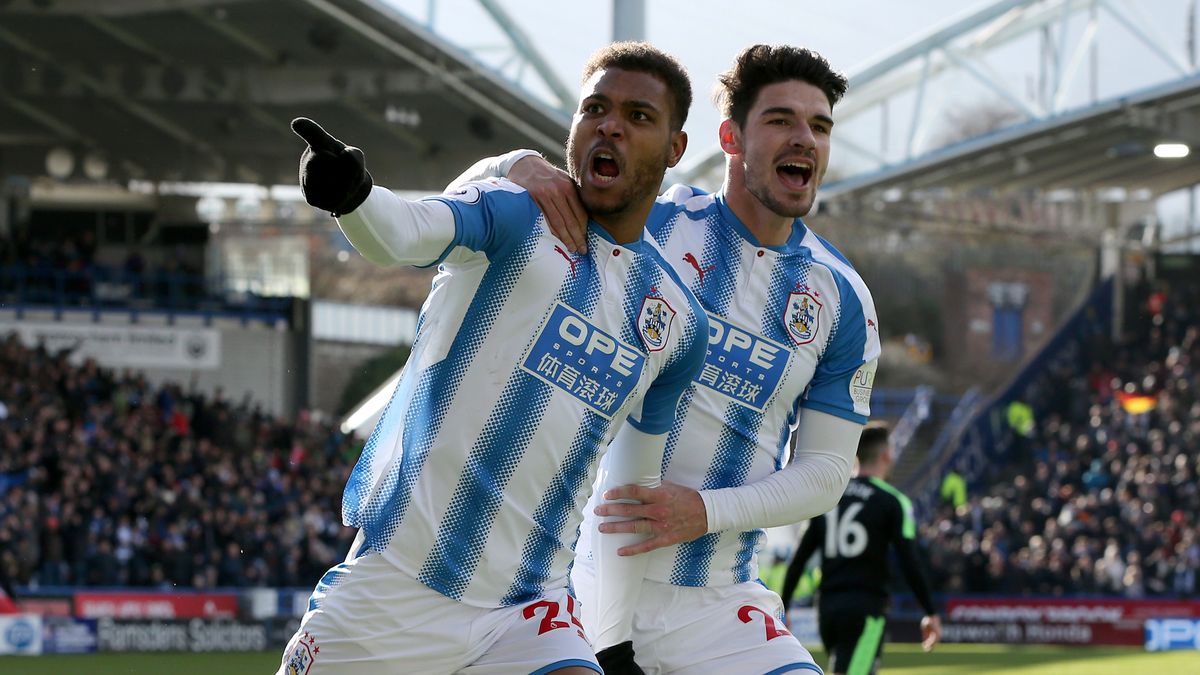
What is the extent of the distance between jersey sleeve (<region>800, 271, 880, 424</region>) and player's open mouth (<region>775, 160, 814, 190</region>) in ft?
1.12

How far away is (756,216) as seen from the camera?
5.01 metres

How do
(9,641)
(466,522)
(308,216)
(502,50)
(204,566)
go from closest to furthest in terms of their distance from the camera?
(466,522) < (9,641) < (204,566) < (502,50) < (308,216)

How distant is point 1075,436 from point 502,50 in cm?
1471

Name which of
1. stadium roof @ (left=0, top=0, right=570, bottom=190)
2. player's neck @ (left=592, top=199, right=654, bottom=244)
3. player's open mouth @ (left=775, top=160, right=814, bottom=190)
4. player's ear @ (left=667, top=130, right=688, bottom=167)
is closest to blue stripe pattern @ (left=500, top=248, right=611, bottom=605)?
player's neck @ (left=592, top=199, right=654, bottom=244)

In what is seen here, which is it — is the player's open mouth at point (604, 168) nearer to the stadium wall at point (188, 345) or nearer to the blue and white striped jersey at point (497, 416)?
the blue and white striped jersey at point (497, 416)

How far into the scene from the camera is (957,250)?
53.3 meters

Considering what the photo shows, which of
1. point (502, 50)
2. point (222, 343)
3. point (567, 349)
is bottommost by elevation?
point (222, 343)

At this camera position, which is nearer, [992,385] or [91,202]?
[91,202]

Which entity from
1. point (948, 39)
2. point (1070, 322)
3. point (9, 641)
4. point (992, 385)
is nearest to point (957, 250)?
point (992, 385)

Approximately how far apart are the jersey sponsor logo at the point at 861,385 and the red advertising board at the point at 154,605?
15.9 metres

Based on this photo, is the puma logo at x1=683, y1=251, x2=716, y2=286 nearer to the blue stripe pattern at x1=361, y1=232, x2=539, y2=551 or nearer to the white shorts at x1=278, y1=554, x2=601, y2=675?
the blue stripe pattern at x1=361, y1=232, x2=539, y2=551

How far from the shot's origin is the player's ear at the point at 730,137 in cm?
502

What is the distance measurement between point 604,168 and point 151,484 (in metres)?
20.6

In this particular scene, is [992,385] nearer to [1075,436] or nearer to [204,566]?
[1075,436]
